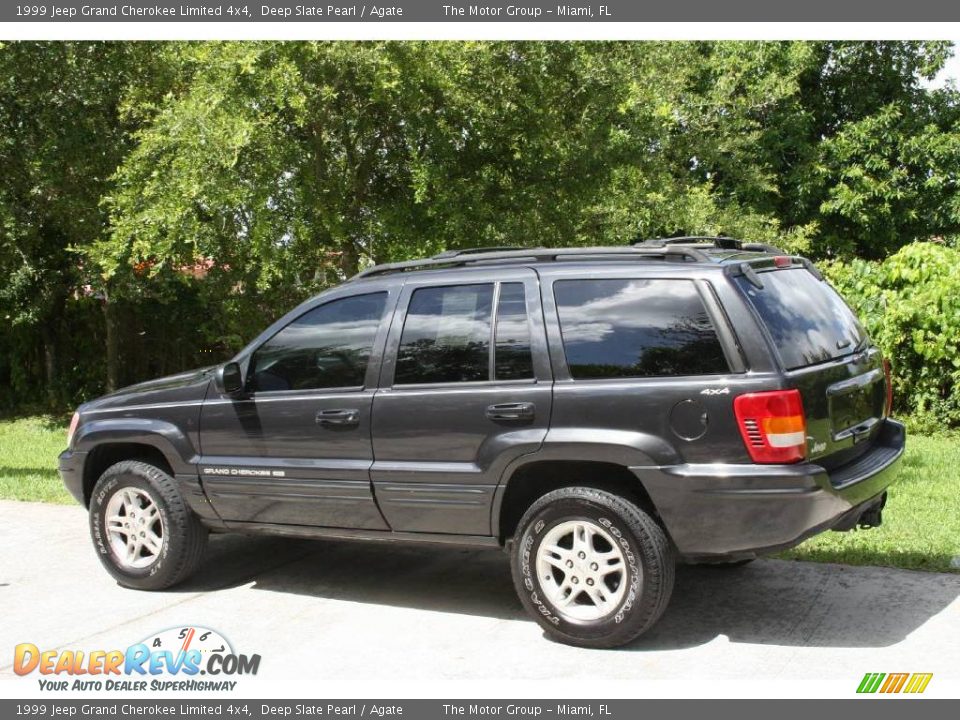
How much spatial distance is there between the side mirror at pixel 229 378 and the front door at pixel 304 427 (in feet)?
0.25

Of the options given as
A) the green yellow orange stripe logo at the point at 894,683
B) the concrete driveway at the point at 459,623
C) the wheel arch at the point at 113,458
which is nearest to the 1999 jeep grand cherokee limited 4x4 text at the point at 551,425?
the wheel arch at the point at 113,458

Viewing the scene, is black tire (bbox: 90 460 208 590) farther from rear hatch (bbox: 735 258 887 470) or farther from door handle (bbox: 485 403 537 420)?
rear hatch (bbox: 735 258 887 470)

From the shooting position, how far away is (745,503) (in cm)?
476

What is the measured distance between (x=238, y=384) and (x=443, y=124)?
14.7ft

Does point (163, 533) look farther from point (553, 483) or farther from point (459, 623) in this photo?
point (553, 483)

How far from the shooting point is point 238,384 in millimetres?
6043

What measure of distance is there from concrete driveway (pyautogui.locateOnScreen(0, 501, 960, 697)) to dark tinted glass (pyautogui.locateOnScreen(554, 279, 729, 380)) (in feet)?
4.43

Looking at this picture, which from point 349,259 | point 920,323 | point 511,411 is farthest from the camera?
point 920,323

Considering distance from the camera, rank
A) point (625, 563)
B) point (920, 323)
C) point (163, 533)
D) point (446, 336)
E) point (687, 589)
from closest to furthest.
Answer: point (625, 563)
point (446, 336)
point (687, 589)
point (163, 533)
point (920, 323)

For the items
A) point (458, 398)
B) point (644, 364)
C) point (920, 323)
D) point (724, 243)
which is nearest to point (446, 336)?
point (458, 398)

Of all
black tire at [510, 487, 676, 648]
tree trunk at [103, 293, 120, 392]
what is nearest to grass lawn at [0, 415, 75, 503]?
tree trunk at [103, 293, 120, 392]

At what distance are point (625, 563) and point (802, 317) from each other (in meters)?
1.50

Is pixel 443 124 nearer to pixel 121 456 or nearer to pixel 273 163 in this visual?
pixel 273 163

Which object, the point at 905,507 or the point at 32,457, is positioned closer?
the point at 905,507
